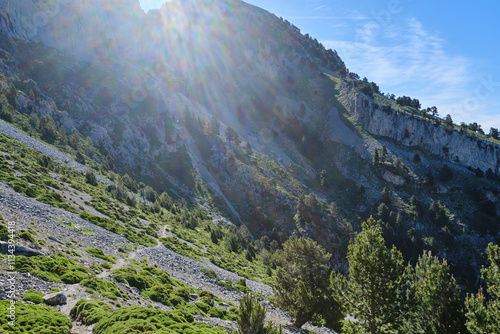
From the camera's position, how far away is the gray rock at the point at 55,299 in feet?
58.4

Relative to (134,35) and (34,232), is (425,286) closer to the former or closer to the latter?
(34,232)

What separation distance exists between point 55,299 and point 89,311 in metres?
3.36

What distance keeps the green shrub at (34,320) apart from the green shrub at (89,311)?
3.04 feet

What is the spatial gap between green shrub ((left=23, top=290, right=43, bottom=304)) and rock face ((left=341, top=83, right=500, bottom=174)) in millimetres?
163210

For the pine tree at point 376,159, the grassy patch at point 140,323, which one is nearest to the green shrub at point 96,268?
the grassy patch at point 140,323

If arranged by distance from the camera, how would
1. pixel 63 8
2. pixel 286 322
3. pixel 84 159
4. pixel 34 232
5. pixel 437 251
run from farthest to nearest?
pixel 63 8 → pixel 437 251 → pixel 84 159 → pixel 286 322 → pixel 34 232

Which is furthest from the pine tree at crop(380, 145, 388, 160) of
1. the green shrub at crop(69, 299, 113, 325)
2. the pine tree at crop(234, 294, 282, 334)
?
the green shrub at crop(69, 299, 113, 325)

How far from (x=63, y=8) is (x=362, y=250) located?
187 m

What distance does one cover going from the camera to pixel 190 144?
4897 inches

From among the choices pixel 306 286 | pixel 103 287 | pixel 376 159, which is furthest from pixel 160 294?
pixel 376 159

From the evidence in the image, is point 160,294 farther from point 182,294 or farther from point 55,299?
point 55,299

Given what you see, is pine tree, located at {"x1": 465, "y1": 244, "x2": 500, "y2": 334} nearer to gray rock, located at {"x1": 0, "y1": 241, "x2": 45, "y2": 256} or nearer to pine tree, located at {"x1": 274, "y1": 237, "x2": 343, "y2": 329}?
pine tree, located at {"x1": 274, "y1": 237, "x2": 343, "y2": 329}

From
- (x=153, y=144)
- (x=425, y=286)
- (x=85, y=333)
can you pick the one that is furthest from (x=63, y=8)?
(x=425, y=286)

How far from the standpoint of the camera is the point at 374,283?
2030cm
